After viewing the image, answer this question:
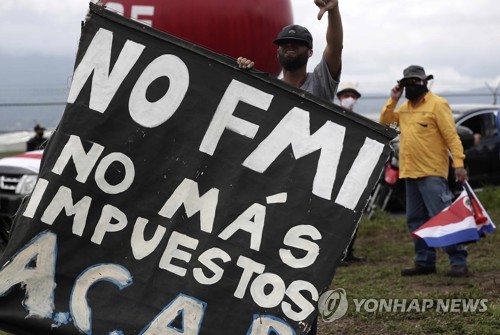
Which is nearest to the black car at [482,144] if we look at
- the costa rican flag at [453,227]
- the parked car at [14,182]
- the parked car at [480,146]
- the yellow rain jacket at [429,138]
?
the parked car at [480,146]

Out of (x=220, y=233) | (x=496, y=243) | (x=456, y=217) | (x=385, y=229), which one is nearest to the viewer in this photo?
(x=220, y=233)

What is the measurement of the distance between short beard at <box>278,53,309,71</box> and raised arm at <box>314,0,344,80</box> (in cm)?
12

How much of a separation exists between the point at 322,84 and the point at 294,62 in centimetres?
19

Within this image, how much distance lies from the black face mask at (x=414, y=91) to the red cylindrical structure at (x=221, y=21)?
198cm

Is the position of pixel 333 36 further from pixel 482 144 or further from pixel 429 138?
pixel 482 144

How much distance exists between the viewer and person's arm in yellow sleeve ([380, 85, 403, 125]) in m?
8.00

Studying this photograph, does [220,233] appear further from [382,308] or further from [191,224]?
[382,308]

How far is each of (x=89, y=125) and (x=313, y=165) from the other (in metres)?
1.11

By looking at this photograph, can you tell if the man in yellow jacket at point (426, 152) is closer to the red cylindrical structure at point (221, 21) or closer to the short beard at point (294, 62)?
the red cylindrical structure at point (221, 21)

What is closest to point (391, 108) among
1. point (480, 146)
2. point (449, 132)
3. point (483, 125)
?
point (449, 132)

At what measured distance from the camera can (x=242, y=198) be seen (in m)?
4.17

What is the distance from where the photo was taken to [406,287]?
7.39 meters

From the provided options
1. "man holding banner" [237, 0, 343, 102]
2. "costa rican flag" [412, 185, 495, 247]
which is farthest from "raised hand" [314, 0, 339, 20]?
"costa rican flag" [412, 185, 495, 247]

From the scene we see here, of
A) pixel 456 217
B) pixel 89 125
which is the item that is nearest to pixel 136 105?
pixel 89 125
